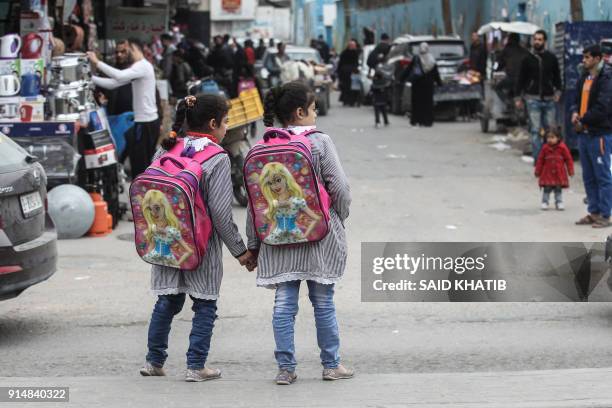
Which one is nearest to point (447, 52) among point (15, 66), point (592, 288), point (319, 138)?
point (15, 66)

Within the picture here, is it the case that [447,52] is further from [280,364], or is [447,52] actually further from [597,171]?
[280,364]

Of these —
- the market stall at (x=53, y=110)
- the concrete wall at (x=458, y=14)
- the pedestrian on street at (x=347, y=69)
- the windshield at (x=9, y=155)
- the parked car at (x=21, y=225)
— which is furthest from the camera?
the pedestrian on street at (x=347, y=69)

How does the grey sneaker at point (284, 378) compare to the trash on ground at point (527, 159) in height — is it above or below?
above

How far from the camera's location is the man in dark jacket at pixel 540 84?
56.1 feet

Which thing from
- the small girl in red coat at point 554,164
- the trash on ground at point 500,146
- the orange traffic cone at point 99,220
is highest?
the small girl in red coat at point 554,164

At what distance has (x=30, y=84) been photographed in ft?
40.4

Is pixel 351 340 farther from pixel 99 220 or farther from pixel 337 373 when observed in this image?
pixel 99 220

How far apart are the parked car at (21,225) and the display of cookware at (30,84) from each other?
431 cm

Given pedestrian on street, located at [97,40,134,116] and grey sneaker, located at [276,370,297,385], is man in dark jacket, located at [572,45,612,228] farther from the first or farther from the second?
grey sneaker, located at [276,370,297,385]

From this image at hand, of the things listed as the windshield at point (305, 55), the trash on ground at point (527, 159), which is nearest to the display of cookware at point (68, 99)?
the trash on ground at point (527, 159)

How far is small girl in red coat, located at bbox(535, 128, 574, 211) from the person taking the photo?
539 inches

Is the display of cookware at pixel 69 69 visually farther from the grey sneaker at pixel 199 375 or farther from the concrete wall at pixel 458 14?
the concrete wall at pixel 458 14

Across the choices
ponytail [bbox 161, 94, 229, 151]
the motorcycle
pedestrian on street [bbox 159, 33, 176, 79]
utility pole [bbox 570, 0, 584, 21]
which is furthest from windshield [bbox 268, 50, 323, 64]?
ponytail [bbox 161, 94, 229, 151]

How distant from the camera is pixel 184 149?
6.29 metres
